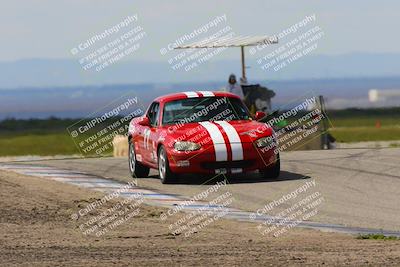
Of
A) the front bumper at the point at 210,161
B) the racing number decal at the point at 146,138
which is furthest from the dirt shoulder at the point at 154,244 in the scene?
the racing number decal at the point at 146,138

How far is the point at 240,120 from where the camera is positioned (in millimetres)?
18953

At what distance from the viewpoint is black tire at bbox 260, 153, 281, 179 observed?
60.7ft

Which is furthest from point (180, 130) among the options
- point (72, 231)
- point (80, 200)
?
point (72, 231)

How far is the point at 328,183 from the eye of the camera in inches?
709

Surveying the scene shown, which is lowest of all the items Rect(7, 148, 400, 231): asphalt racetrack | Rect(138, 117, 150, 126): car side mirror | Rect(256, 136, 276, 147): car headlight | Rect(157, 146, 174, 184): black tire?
Rect(7, 148, 400, 231): asphalt racetrack

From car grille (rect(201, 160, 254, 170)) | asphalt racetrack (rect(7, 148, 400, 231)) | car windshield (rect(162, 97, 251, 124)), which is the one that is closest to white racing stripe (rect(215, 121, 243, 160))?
car grille (rect(201, 160, 254, 170))

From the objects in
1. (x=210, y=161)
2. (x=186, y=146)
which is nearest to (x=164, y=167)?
(x=186, y=146)

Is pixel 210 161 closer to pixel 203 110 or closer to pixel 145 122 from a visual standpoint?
pixel 203 110

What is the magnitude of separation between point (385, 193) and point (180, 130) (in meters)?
3.57

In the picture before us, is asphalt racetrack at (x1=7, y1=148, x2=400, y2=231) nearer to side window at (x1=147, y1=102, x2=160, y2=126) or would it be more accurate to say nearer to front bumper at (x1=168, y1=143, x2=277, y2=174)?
front bumper at (x1=168, y1=143, x2=277, y2=174)

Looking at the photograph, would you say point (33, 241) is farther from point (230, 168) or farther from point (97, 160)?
point (97, 160)

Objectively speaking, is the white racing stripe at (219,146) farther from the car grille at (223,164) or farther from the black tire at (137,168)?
the black tire at (137,168)

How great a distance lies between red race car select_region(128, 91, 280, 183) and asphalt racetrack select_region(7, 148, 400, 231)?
0.31 metres

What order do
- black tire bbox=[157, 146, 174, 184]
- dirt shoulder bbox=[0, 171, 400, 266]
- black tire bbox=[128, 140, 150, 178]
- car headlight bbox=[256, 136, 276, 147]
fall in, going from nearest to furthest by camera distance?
dirt shoulder bbox=[0, 171, 400, 266]
car headlight bbox=[256, 136, 276, 147]
black tire bbox=[157, 146, 174, 184]
black tire bbox=[128, 140, 150, 178]
